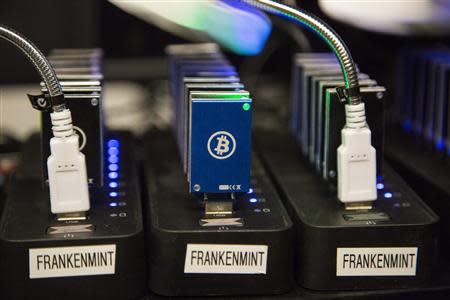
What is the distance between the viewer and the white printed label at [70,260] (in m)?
0.84

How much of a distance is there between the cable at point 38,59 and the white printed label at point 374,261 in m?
0.37

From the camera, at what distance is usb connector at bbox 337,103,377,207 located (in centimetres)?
88

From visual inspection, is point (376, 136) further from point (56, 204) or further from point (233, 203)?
point (56, 204)

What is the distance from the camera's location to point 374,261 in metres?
0.89

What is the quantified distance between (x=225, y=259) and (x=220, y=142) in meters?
0.13

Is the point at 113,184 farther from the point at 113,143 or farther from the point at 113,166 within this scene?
the point at 113,143

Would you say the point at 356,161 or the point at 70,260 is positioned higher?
the point at 356,161

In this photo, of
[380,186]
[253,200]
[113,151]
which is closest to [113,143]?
[113,151]

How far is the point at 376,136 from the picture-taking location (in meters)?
0.95

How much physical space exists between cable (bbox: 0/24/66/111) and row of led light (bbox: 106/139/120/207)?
17 cm

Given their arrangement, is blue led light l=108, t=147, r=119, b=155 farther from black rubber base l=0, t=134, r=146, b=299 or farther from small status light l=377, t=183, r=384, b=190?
small status light l=377, t=183, r=384, b=190

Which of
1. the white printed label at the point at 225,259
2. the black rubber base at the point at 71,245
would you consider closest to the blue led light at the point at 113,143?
the black rubber base at the point at 71,245

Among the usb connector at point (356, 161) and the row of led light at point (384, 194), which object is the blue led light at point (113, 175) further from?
the usb connector at point (356, 161)

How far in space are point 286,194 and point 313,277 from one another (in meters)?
0.13
